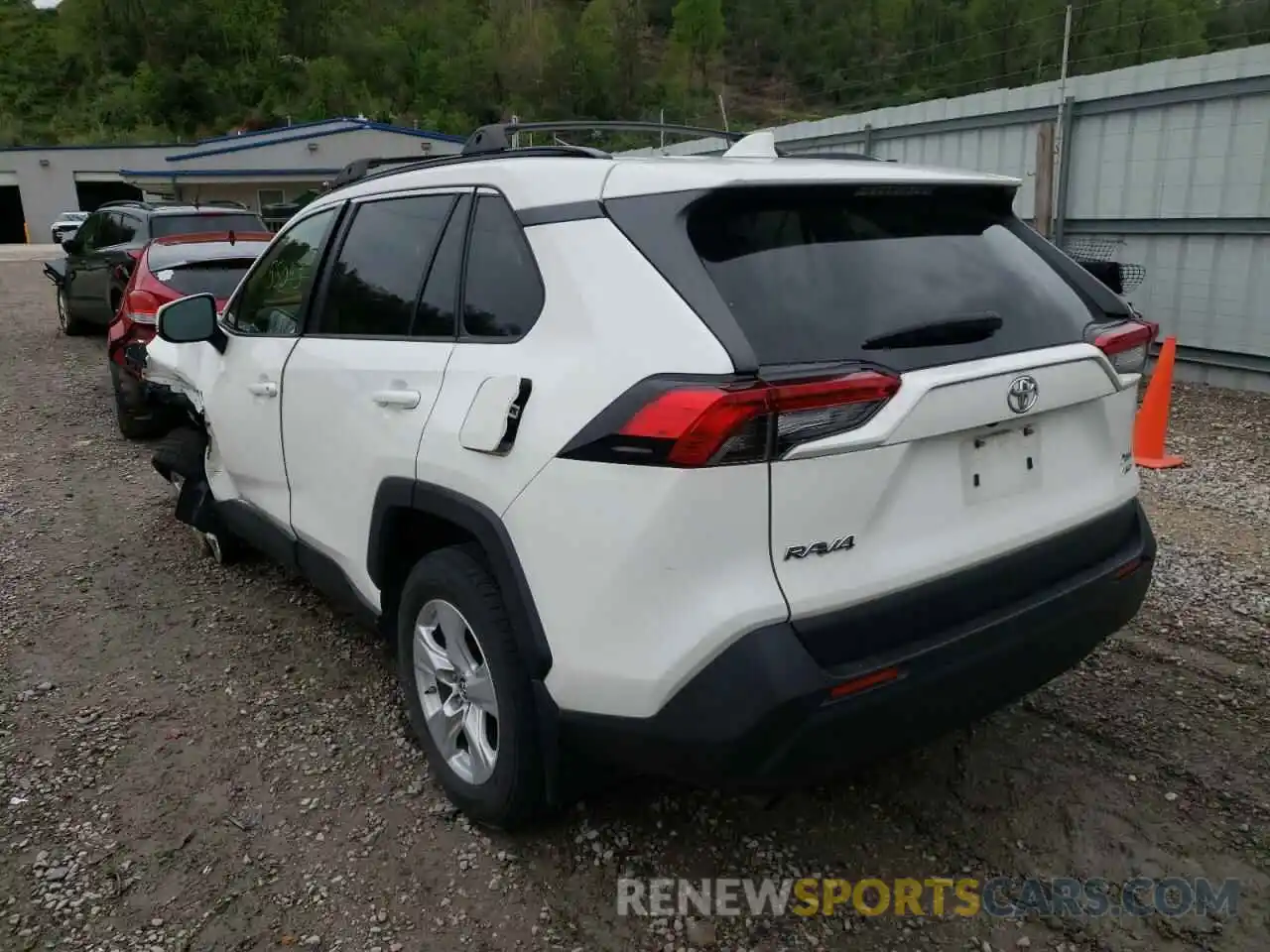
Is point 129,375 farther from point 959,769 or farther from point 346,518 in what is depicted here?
point 959,769

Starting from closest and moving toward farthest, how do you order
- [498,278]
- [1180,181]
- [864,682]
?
[864,682]
[498,278]
[1180,181]

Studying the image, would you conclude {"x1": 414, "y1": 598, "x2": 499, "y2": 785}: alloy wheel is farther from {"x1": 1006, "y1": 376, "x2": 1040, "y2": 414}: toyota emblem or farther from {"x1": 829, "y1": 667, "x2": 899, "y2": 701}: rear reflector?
{"x1": 1006, "y1": 376, "x2": 1040, "y2": 414}: toyota emblem

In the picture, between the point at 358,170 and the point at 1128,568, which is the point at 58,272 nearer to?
the point at 358,170

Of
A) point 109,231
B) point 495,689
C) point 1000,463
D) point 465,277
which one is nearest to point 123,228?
point 109,231

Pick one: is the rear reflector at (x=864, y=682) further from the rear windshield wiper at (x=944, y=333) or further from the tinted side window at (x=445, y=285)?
the tinted side window at (x=445, y=285)

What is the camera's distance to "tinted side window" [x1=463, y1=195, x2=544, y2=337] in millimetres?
2498

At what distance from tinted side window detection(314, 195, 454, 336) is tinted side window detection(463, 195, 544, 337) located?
0.25m

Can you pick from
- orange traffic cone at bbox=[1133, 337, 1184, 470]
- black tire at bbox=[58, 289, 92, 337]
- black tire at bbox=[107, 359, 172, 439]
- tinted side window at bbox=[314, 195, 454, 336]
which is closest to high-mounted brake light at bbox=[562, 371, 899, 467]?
tinted side window at bbox=[314, 195, 454, 336]

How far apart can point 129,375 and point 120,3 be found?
357 feet

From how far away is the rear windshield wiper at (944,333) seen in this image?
2.24 m

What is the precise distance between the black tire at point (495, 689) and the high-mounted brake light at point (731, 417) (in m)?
0.65

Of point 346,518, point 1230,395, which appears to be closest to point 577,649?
point 346,518

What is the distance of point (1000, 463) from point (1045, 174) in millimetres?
8105

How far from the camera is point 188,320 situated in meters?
4.06
